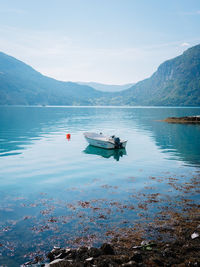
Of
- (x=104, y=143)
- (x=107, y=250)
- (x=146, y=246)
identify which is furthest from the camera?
(x=104, y=143)

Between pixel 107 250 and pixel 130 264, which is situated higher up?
pixel 130 264

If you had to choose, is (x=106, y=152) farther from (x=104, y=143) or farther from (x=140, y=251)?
(x=140, y=251)

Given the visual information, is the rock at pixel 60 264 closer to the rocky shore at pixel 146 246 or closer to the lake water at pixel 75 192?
the rocky shore at pixel 146 246

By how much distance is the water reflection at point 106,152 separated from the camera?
3519 centimetres

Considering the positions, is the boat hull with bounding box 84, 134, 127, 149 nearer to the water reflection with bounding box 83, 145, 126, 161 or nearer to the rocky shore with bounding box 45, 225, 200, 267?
the water reflection with bounding box 83, 145, 126, 161

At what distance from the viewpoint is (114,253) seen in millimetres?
10055

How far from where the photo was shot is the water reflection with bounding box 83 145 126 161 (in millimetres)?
35188

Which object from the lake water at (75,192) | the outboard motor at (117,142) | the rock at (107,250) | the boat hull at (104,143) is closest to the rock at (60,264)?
the rock at (107,250)

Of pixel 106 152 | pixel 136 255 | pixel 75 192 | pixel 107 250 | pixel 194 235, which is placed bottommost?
pixel 106 152

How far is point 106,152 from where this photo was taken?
38062 millimetres

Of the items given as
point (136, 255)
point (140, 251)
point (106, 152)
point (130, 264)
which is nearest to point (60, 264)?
point (130, 264)

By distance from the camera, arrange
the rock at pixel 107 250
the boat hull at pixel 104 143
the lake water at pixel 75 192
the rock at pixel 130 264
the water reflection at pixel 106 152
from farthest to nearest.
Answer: the boat hull at pixel 104 143
the water reflection at pixel 106 152
the lake water at pixel 75 192
the rock at pixel 107 250
the rock at pixel 130 264

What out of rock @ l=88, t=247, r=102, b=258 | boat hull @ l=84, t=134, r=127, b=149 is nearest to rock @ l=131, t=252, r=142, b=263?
rock @ l=88, t=247, r=102, b=258

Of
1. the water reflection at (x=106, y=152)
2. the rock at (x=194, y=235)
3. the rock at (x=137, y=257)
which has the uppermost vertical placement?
the rock at (x=137, y=257)
